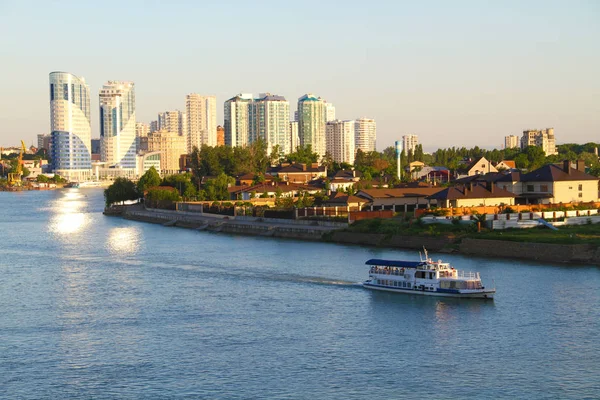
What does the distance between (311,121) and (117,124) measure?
52.8 metres

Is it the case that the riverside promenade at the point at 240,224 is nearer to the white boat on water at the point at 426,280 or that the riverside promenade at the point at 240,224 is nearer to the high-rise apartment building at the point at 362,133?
the white boat on water at the point at 426,280

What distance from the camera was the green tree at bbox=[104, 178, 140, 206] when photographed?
244 ft

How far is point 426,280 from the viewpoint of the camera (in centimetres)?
2616

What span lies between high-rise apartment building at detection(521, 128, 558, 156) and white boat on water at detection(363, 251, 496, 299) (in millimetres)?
113236

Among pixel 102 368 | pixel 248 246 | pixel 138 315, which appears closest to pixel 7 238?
pixel 248 246

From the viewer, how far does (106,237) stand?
157 ft

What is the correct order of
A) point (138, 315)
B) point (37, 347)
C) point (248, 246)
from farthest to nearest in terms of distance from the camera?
point (248, 246), point (138, 315), point (37, 347)

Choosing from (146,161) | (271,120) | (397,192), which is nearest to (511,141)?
(271,120)

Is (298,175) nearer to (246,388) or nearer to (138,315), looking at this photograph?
(138,315)

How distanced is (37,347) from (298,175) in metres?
60.7

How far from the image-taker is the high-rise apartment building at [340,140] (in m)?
172

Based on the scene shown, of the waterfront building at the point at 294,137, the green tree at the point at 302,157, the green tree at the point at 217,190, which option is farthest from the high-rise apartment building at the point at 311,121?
the green tree at the point at 217,190

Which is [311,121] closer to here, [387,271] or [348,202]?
[348,202]

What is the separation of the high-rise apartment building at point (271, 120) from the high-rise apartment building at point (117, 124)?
49.2 meters
